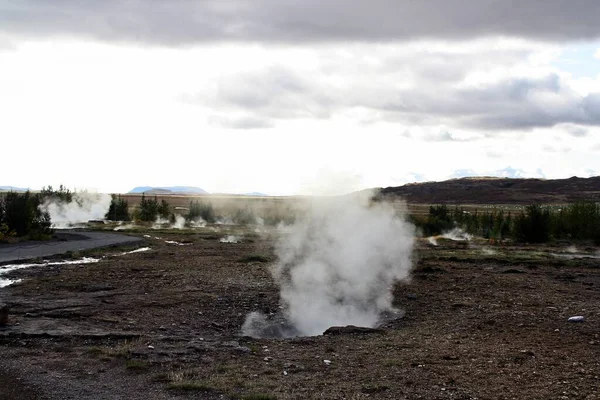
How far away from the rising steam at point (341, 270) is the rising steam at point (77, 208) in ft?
153

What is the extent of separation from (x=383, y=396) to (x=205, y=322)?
7082 millimetres

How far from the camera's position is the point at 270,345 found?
12.5 meters

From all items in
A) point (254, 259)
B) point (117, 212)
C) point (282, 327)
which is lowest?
point (282, 327)

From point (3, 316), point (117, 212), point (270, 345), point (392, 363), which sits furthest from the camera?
point (117, 212)

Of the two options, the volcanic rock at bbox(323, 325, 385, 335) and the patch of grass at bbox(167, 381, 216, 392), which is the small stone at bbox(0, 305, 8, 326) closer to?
the patch of grass at bbox(167, 381, 216, 392)

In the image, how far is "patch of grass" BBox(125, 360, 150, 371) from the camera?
10.3 m

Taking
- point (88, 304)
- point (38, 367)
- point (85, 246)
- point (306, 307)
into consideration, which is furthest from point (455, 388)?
point (85, 246)

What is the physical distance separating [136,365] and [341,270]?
1270 centimetres

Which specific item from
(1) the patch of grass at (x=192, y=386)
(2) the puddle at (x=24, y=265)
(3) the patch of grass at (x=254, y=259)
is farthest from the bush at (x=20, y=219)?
(1) the patch of grass at (x=192, y=386)

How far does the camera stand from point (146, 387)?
30.6ft

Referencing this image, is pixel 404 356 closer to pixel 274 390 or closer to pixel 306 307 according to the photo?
pixel 274 390

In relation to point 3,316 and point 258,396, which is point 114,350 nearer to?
point 3,316

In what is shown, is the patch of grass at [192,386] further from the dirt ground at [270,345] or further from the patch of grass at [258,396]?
the patch of grass at [258,396]

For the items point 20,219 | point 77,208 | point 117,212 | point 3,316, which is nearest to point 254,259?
point 3,316
